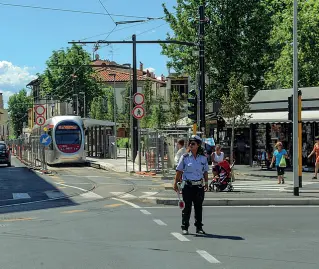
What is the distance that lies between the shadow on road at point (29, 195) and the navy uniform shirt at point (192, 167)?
236 inches

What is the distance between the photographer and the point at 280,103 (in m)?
29.5

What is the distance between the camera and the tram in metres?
34.6

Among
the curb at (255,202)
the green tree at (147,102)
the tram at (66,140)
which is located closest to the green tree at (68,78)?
the green tree at (147,102)

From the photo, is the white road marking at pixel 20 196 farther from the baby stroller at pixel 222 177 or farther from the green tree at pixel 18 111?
the green tree at pixel 18 111

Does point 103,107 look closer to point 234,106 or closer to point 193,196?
point 234,106

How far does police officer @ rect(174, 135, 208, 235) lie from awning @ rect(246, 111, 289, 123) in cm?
1800

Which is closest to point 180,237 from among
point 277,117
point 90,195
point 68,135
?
point 90,195

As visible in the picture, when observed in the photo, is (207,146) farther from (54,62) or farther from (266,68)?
(54,62)

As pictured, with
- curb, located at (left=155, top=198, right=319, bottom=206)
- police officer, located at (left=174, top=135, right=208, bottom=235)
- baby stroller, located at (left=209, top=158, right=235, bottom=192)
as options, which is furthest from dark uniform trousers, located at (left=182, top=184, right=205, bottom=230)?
baby stroller, located at (left=209, top=158, right=235, bottom=192)

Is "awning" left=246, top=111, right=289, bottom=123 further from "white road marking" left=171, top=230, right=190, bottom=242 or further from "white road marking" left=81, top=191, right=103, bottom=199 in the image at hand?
"white road marking" left=171, top=230, right=190, bottom=242

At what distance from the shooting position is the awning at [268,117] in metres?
27.4

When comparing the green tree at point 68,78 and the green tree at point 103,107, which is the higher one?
the green tree at point 68,78

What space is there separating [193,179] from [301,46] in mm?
27629

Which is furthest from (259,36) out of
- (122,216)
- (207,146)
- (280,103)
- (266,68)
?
(122,216)
